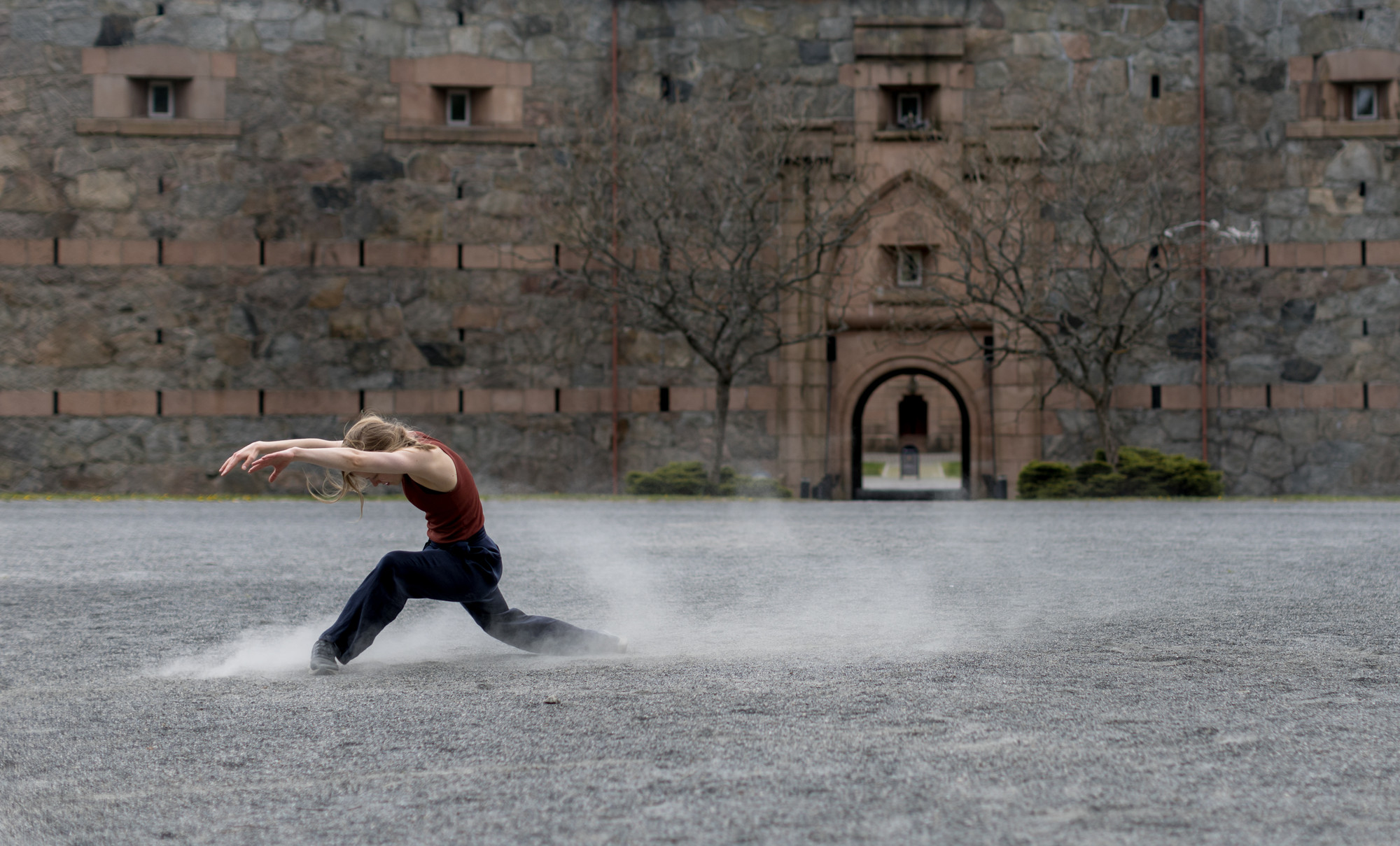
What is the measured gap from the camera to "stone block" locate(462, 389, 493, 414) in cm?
2119

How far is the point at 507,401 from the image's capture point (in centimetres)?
2123

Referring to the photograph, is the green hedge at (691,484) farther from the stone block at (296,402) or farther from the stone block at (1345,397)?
the stone block at (1345,397)

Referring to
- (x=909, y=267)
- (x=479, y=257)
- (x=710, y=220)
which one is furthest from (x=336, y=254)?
(x=909, y=267)

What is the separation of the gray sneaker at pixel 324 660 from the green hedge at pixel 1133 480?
14.6 m

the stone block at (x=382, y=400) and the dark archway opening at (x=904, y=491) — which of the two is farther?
the dark archway opening at (x=904, y=491)

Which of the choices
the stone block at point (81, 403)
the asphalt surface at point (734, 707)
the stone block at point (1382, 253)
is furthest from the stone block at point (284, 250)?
the stone block at point (1382, 253)

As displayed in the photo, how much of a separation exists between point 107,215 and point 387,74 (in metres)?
5.56

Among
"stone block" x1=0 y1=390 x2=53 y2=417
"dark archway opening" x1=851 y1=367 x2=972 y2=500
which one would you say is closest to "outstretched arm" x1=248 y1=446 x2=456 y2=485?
"dark archway opening" x1=851 y1=367 x2=972 y2=500

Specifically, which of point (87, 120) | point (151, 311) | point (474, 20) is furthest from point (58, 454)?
point (474, 20)

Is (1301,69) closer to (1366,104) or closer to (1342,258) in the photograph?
(1366,104)

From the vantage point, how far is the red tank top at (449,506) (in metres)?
5.38

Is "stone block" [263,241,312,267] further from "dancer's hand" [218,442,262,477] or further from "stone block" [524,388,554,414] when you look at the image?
"dancer's hand" [218,442,262,477]

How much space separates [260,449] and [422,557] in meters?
0.86

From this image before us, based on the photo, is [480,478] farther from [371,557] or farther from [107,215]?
[371,557]
